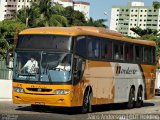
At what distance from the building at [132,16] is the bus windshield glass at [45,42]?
389 feet

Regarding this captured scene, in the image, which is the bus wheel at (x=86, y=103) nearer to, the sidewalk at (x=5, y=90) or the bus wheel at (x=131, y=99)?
the bus wheel at (x=131, y=99)

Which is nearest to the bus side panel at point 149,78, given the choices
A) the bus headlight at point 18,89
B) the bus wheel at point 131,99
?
the bus wheel at point 131,99

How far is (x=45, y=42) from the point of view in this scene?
19.7 metres

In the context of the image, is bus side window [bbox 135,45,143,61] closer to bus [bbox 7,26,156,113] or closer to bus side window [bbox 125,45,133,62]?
bus side window [bbox 125,45,133,62]

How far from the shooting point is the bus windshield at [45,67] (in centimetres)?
1909

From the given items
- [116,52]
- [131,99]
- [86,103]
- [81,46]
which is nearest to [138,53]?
[131,99]

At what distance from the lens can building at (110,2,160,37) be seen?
141750 millimetres

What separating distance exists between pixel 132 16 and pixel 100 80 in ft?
404

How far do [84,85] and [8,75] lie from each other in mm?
8432

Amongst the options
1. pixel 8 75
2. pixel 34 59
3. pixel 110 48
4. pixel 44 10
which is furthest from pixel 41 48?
pixel 44 10

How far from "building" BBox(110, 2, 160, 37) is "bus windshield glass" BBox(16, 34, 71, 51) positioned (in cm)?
11867

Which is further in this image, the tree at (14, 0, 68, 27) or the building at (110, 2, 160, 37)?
the building at (110, 2, 160, 37)

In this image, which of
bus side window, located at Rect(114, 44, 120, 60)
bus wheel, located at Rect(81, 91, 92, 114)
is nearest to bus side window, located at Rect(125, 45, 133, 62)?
bus side window, located at Rect(114, 44, 120, 60)

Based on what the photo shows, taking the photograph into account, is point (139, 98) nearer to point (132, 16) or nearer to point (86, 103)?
point (86, 103)
